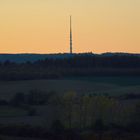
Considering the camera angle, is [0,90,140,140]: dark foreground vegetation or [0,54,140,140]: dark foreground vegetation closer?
[0,90,140,140]: dark foreground vegetation

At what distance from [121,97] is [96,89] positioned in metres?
11.4

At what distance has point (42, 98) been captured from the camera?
7869 cm

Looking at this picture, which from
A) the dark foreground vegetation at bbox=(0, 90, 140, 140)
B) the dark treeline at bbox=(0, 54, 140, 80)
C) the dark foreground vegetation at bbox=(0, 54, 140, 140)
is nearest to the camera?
the dark foreground vegetation at bbox=(0, 90, 140, 140)

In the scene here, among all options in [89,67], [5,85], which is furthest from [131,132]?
[89,67]

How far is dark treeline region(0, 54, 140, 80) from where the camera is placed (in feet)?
360

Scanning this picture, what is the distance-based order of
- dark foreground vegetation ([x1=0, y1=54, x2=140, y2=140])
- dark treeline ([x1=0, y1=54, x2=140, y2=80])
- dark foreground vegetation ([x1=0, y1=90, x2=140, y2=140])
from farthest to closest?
1. dark treeline ([x1=0, y1=54, x2=140, y2=80])
2. dark foreground vegetation ([x1=0, y1=54, x2=140, y2=140])
3. dark foreground vegetation ([x1=0, y1=90, x2=140, y2=140])

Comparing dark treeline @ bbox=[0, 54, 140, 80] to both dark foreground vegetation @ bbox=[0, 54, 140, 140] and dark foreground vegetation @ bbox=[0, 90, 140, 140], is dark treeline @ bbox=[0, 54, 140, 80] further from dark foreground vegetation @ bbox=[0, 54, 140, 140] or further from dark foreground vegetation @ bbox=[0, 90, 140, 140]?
dark foreground vegetation @ bbox=[0, 90, 140, 140]

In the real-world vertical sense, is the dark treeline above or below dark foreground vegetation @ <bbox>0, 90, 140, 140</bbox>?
above

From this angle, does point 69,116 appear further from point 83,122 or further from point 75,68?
point 75,68

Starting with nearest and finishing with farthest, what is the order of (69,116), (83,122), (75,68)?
1. (83,122)
2. (69,116)
3. (75,68)

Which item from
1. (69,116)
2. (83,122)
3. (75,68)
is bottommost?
(83,122)

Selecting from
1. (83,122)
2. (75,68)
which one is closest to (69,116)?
(83,122)

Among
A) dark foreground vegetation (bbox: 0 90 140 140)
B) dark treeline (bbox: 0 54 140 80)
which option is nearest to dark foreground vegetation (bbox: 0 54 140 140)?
dark foreground vegetation (bbox: 0 90 140 140)

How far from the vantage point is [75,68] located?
389 feet
